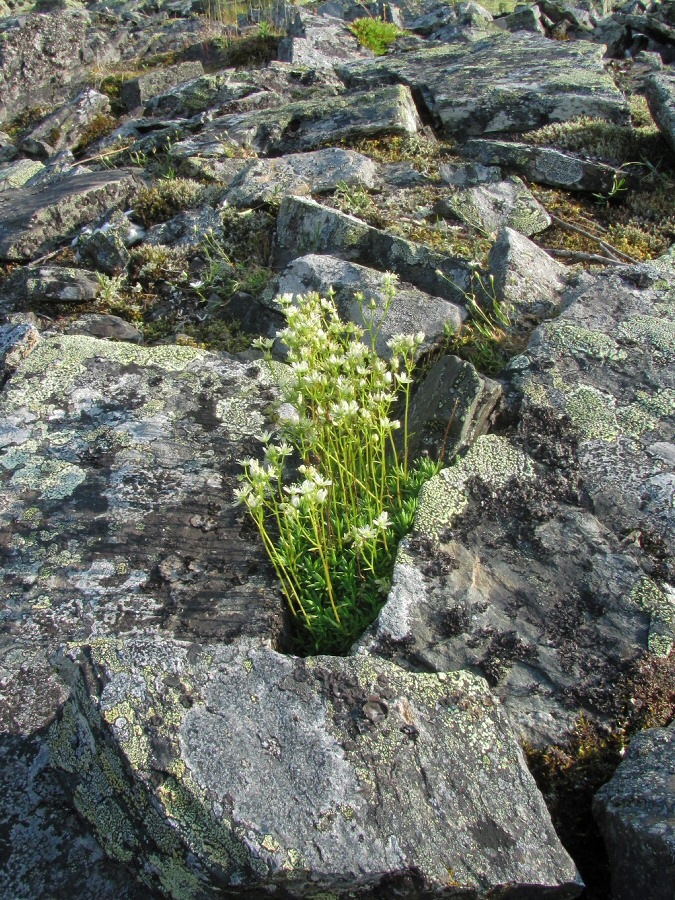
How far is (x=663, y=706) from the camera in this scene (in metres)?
3.09

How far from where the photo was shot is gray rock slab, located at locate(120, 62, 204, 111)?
1094 cm

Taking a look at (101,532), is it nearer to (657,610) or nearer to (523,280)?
(657,610)

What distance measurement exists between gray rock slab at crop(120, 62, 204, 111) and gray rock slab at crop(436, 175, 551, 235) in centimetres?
625

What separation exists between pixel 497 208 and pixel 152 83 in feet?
23.0

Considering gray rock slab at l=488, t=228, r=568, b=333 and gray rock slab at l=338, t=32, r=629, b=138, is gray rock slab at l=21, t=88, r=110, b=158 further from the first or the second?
gray rock slab at l=488, t=228, r=568, b=333

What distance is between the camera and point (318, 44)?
11.5 metres

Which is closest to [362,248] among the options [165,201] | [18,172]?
[165,201]

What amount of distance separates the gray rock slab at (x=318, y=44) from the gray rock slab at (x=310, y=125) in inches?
98.8

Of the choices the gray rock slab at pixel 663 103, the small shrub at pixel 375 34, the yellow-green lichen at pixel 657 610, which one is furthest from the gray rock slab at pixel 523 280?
the small shrub at pixel 375 34

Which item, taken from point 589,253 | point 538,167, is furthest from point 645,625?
point 538,167

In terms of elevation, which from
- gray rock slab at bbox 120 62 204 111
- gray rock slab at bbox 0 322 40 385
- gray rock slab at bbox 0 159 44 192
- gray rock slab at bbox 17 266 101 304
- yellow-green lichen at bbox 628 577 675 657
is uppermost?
yellow-green lichen at bbox 628 577 675 657

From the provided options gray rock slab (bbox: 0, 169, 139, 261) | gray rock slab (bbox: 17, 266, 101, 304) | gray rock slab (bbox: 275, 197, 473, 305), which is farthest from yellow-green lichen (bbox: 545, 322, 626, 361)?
gray rock slab (bbox: 0, 169, 139, 261)

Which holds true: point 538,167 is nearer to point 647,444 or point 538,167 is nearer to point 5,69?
point 647,444

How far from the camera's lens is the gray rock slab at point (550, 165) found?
694 cm
